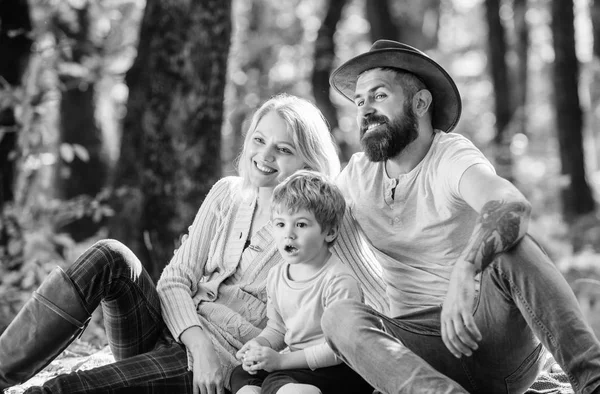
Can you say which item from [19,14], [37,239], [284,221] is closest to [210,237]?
[284,221]

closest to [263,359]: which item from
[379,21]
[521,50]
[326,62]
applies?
[326,62]

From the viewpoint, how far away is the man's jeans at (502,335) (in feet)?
9.37

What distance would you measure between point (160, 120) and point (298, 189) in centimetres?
282

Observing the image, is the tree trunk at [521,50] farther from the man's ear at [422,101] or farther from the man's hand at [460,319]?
the man's hand at [460,319]

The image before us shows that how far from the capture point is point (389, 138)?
3641 mm

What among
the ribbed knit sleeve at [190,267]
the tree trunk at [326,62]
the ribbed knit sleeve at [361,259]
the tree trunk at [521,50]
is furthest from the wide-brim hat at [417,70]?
the tree trunk at [521,50]

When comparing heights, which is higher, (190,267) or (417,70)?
(417,70)

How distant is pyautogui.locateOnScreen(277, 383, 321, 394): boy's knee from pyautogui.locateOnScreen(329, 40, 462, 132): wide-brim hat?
1522 mm

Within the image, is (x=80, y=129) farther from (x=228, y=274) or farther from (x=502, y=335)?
(x=502, y=335)

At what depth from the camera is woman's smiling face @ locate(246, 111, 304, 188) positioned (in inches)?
146

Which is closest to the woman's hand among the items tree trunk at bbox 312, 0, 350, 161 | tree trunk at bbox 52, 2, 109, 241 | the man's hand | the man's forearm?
the man's hand

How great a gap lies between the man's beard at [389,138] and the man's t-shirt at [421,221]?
106 mm

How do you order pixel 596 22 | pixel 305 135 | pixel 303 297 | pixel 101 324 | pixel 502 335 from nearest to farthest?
pixel 502 335 → pixel 303 297 → pixel 305 135 → pixel 101 324 → pixel 596 22

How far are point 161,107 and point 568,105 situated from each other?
848 cm
